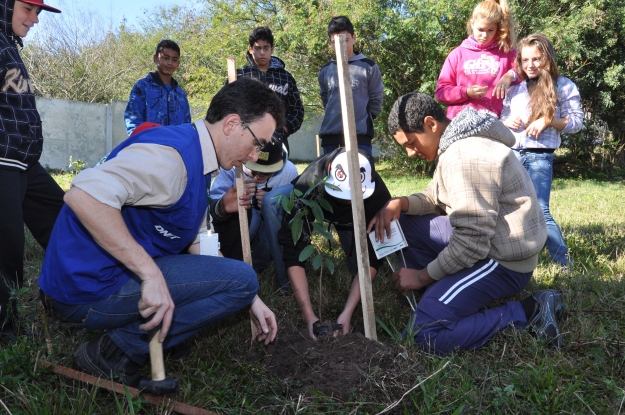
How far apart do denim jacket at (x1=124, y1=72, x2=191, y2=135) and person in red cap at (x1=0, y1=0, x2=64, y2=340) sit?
7.29 ft

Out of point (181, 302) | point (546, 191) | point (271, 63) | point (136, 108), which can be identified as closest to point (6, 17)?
point (181, 302)

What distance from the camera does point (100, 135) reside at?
15180 mm

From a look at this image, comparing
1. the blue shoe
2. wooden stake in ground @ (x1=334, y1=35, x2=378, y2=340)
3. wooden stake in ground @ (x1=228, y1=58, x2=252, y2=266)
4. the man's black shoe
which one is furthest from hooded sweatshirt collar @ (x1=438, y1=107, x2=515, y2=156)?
the man's black shoe

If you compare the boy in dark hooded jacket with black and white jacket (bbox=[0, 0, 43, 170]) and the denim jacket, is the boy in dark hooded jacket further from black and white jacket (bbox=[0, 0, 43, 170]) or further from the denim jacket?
black and white jacket (bbox=[0, 0, 43, 170])

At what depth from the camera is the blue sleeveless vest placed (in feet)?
7.34

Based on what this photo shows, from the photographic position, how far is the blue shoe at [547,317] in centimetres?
292

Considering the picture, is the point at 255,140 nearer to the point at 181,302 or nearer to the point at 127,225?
the point at 127,225

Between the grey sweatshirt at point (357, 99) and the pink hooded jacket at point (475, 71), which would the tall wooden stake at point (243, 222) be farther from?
the grey sweatshirt at point (357, 99)

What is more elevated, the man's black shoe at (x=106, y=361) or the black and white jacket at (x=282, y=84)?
the black and white jacket at (x=282, y=84)

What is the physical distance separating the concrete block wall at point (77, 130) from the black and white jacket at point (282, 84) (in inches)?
370

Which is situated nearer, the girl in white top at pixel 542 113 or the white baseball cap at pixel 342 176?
the white baseball cap at pixel 342 176

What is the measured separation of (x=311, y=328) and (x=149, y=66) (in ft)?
72.4

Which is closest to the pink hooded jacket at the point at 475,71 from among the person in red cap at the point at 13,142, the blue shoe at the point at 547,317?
the blue shoe at the point at 547,317

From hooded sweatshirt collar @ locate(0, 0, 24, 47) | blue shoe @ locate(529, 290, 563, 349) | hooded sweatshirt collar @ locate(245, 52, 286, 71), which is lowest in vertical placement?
blue shoe @ locate(529, 290, 563, 349)
